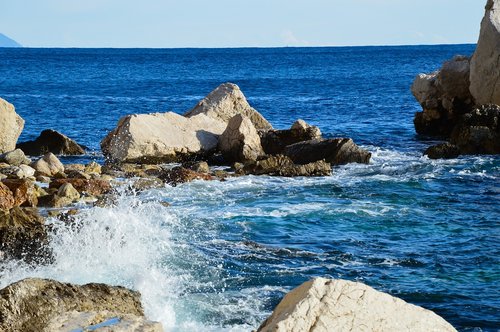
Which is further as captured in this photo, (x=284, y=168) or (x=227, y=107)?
(x=227, y=107)

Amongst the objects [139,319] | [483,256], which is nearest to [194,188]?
[483,256]

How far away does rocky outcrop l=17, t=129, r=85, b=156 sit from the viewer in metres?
24.6

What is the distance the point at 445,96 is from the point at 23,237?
18.9 metres

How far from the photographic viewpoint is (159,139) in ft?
75.2

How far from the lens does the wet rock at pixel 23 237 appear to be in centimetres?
1287

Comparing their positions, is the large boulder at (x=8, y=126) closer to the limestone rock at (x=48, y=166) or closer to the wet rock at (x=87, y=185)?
the limestone rock at (x=48, y=166)

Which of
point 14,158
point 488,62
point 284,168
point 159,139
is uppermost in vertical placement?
point 488,62

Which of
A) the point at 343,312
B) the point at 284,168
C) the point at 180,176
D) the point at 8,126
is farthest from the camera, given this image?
the point at 8,126

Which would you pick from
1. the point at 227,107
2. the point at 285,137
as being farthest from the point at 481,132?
the point at 227,107

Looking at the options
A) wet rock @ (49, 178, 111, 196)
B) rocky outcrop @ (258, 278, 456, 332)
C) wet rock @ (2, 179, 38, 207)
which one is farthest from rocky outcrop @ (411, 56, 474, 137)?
rocky outcrop @ (258, 278, 456, 332)

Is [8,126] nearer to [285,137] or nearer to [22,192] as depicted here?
[22,192]

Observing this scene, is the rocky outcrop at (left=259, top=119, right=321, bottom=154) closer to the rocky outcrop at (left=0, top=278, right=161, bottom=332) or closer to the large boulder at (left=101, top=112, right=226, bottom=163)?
the large boulder at (left=101, top=112, right=226, bottom=163)

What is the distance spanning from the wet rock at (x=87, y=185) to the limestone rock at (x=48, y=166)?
1.59 meters

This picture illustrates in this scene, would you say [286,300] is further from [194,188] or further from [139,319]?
[194,188]
